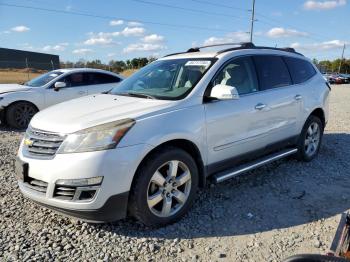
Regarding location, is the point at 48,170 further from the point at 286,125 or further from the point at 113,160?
the point at 286,125

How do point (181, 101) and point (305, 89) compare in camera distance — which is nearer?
point (181, 101)

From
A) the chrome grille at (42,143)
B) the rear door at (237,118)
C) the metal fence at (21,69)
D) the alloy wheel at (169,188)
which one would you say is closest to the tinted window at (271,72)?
the rear door at (237,118)

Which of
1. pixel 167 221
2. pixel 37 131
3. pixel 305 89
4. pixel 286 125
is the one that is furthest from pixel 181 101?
pixel 305 89

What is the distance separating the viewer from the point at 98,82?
10.2 metres

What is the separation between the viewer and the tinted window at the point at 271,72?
491 centimetres

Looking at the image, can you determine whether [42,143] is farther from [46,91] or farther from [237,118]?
[46,91]

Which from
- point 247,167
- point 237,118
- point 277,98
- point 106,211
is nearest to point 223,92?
point 237,118

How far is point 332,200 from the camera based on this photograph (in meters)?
4.52

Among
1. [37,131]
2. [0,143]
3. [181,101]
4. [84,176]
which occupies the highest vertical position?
[181,101]

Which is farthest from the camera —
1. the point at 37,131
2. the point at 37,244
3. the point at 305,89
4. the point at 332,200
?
the point at 305,89

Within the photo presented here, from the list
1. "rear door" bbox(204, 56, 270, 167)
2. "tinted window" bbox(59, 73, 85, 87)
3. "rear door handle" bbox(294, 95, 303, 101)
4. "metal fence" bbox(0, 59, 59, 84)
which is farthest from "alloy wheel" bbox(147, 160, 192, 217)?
"metal fence" bbox(0, 59, 59, 84)

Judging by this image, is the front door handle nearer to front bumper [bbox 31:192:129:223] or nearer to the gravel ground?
the gravel ground

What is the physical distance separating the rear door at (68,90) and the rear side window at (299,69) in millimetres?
5944

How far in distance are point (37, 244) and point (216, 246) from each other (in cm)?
166
